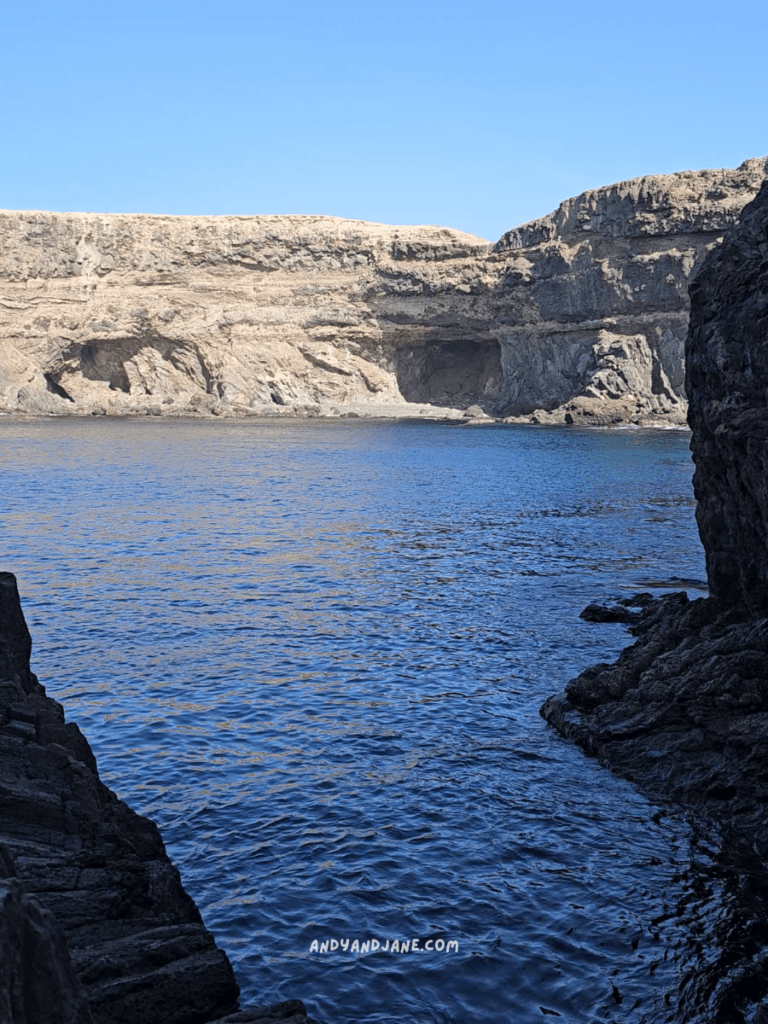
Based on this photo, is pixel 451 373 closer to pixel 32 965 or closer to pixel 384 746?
pixel 384 746

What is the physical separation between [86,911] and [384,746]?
8535mm

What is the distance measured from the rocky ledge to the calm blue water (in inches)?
54.1

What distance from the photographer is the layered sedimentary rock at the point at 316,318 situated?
381ft

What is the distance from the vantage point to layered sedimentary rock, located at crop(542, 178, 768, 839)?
1464 cm

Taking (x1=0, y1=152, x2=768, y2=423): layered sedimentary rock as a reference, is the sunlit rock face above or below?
below

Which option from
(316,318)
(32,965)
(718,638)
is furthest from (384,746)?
(316,318)

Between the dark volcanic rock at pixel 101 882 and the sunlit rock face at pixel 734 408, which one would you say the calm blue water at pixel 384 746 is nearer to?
the dark volcanic rock at pixel 101 882

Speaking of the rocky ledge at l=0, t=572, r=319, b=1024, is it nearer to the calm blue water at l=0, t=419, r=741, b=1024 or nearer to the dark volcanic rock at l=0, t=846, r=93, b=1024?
the dark volcanic rock at l=0, t=846, r=93, b=1024

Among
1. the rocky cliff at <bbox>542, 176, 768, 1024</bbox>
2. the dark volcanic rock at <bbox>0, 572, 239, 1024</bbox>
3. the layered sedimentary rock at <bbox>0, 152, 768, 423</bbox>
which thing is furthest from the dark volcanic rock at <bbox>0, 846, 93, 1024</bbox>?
the layered sedimentary rock at <bbox>0, 152, 768, 423</bbox>

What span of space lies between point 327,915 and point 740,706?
24.1ft

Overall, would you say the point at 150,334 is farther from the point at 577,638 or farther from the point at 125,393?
the point at 577,638

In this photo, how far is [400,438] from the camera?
102 m

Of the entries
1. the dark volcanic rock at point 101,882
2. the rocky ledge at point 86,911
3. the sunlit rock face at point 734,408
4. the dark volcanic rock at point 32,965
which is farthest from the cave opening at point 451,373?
the dark volcanic rock at point 32,965

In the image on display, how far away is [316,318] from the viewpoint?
134 meters
